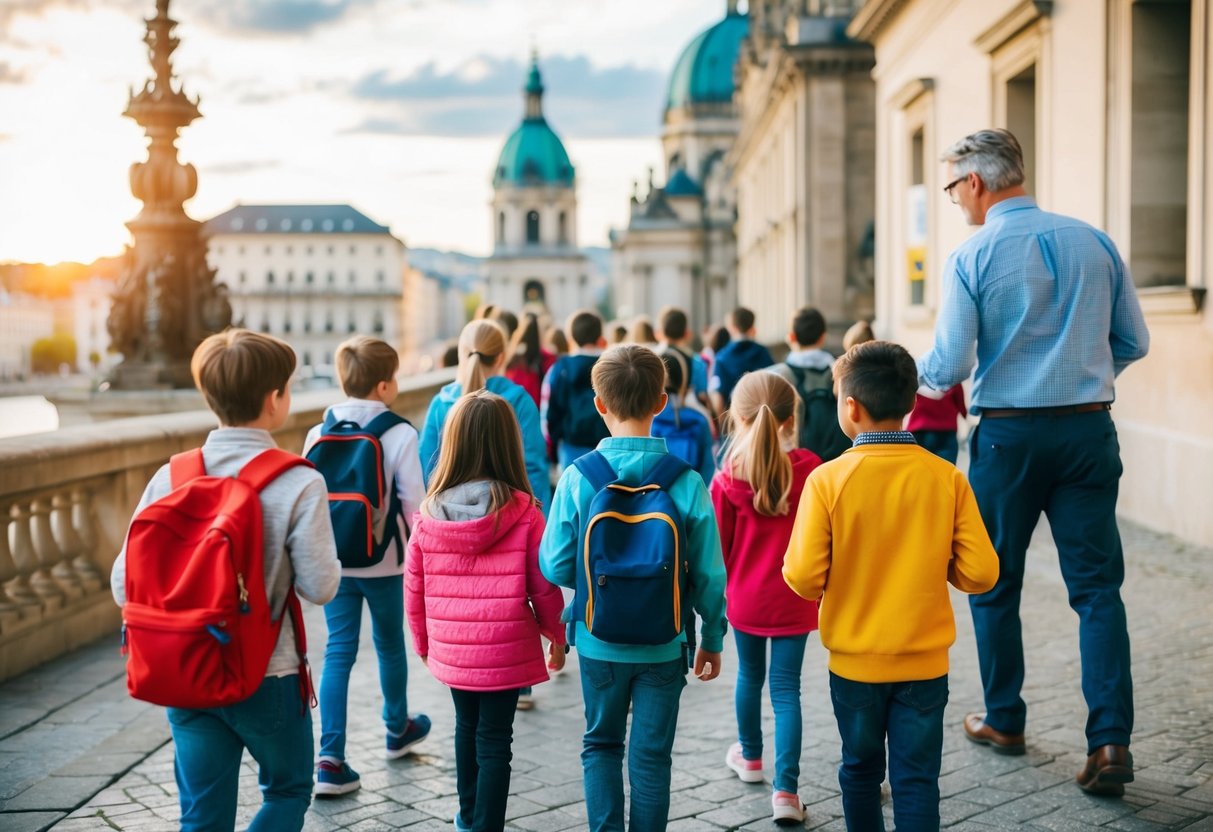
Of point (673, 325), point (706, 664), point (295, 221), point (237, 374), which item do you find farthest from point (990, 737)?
point (295, 221)

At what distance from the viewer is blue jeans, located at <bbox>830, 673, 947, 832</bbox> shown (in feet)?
11.9

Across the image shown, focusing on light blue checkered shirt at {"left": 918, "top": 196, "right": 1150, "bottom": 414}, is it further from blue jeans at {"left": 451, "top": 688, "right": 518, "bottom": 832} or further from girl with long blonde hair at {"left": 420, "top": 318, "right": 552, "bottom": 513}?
girl with long blonde hair at {"left": 420, "top": 318, "right": 552, "bottom": 513}

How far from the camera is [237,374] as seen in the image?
11.0ft

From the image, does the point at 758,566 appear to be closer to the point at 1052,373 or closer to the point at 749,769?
the point at 749,769

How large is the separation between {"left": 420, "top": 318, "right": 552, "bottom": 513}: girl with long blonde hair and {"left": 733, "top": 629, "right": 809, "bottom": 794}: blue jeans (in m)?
1.58

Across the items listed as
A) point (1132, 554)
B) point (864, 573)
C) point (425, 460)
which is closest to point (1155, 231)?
point (1132, 554)

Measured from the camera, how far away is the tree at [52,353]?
18.0 metres

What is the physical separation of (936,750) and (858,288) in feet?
91.1

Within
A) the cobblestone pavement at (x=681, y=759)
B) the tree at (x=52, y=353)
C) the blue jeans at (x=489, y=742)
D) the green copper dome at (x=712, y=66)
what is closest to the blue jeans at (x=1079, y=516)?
the cobblestone pavement at (x=681, y=759)

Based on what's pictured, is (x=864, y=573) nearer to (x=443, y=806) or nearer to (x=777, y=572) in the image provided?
(x=777, y=572)

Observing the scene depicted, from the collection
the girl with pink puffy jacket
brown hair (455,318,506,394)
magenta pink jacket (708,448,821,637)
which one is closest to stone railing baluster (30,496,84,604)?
brown hair (455,318,506,394)

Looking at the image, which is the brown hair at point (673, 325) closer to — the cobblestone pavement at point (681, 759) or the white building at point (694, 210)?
the cobblestone pavement at point (681, 759)

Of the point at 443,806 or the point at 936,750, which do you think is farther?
the point at 443,806

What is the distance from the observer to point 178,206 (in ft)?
42.8
